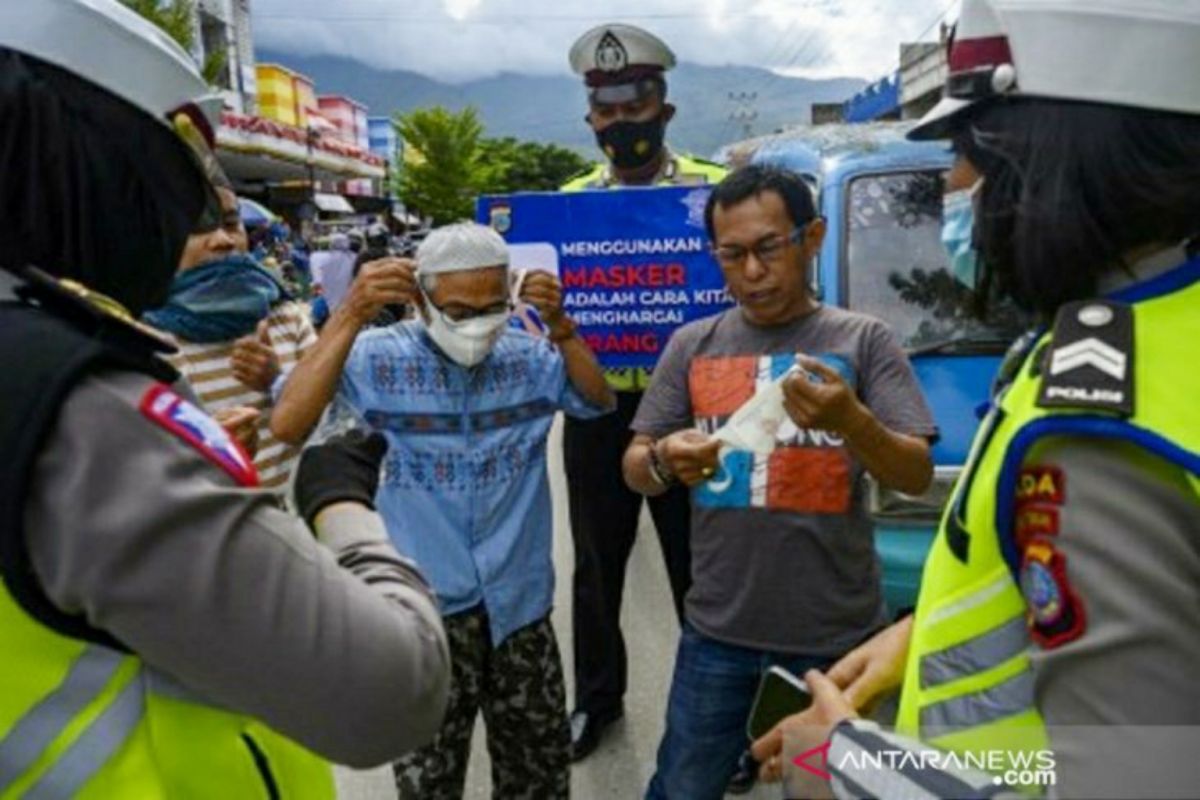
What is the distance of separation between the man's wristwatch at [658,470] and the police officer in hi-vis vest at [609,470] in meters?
1.05

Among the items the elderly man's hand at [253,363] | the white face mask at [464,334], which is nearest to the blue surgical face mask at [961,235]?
the white face mask at [464,334]

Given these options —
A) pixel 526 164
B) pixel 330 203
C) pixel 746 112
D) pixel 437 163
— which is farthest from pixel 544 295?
pixel 526 164

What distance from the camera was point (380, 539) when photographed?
111 centimetres

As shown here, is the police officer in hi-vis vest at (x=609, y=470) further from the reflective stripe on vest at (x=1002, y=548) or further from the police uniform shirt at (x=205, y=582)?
the police uniform shirt at (x=205, y=582)

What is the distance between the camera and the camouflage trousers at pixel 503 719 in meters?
2.40

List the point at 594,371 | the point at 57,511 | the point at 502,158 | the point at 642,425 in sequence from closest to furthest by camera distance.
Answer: the point at 57,511 < the point at 642,425 < the point at 594,371 < the point at 502,158

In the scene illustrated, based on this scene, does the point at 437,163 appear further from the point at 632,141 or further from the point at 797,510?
the point at 797,510

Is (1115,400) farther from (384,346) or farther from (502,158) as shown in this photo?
(502,158)

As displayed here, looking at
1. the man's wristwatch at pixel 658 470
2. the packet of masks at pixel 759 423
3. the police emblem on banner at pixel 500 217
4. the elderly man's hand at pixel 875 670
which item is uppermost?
the police emblem on banner at pixel 500 217

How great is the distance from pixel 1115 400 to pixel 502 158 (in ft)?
213

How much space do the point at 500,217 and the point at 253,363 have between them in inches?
47.8

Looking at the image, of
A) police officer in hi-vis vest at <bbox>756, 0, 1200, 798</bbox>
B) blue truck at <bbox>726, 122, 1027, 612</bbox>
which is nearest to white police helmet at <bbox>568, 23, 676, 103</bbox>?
blue truck at <bbox>726, 122, 1027, 612</bbox>

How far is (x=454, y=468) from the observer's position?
241 centimetres

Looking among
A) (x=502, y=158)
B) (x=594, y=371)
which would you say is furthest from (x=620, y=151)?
(x=502, y=158)
